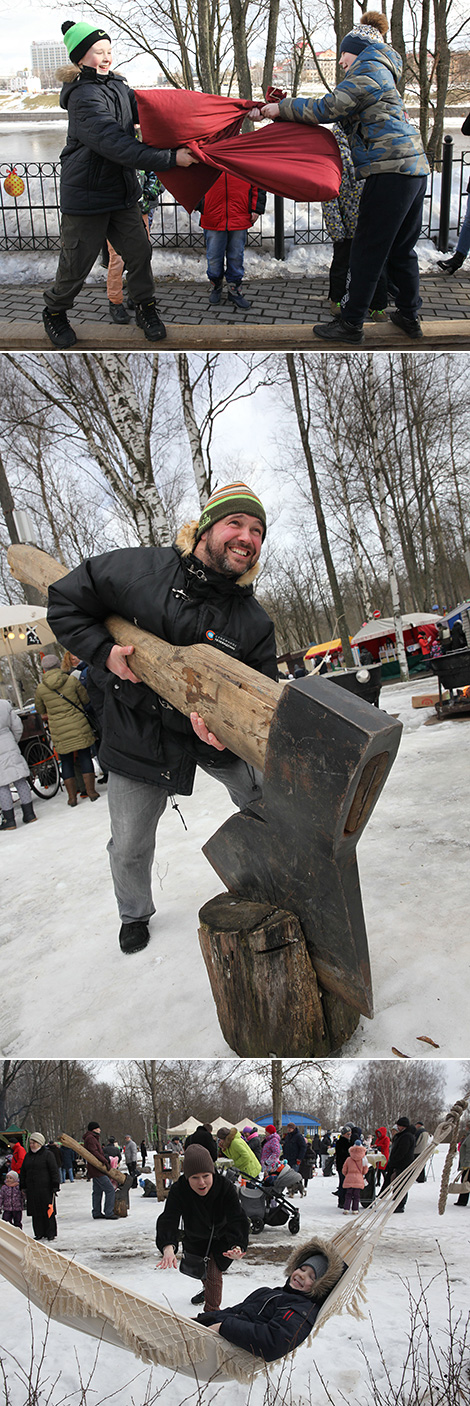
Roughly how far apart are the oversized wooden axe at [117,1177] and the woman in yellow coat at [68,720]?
2720 mm

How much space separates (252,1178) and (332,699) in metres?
1.83

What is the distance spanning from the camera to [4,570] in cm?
854

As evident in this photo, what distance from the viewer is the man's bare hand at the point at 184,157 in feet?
13.3

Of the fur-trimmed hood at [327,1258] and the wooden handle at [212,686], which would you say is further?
the fur-trimmed hood at [327,1258]

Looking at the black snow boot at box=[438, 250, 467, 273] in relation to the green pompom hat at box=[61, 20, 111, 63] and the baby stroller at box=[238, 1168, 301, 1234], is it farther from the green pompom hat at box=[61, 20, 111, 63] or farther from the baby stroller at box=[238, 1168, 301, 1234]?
the baby stroller at box=[238, 1168, 301, 1234]

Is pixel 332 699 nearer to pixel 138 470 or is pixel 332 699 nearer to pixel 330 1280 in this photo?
pixel 330 1280

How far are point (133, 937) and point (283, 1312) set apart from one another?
4.12ft

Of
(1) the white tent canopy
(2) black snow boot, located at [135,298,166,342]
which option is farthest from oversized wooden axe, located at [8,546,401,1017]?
(1) the white tent canopy

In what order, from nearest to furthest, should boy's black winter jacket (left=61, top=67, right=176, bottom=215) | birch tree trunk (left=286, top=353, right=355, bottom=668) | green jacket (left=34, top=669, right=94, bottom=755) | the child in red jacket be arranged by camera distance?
boy's black winter jacket (left=61, top=67, right=176, bottom=215) < the child in red jacket < green jacket (left=34, top=669, right=94, bottom=755) < birch tree trunk (left=286, top=353, right=355, bottom=668)

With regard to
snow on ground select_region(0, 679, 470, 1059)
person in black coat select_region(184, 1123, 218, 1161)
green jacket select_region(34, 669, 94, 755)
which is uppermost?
green jacket select_region(34, 669, 94, 755)

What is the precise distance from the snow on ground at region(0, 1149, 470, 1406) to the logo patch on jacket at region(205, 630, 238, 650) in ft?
5.88

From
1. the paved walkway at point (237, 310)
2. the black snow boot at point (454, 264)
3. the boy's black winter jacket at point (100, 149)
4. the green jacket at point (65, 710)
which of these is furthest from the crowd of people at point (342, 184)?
the green jacket at point (65, 710)

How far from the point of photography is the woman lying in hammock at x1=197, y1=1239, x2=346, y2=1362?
215 centimetres

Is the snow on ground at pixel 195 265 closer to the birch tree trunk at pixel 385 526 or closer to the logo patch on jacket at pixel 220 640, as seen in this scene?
the logo patch on jacket at pixel 220 640
